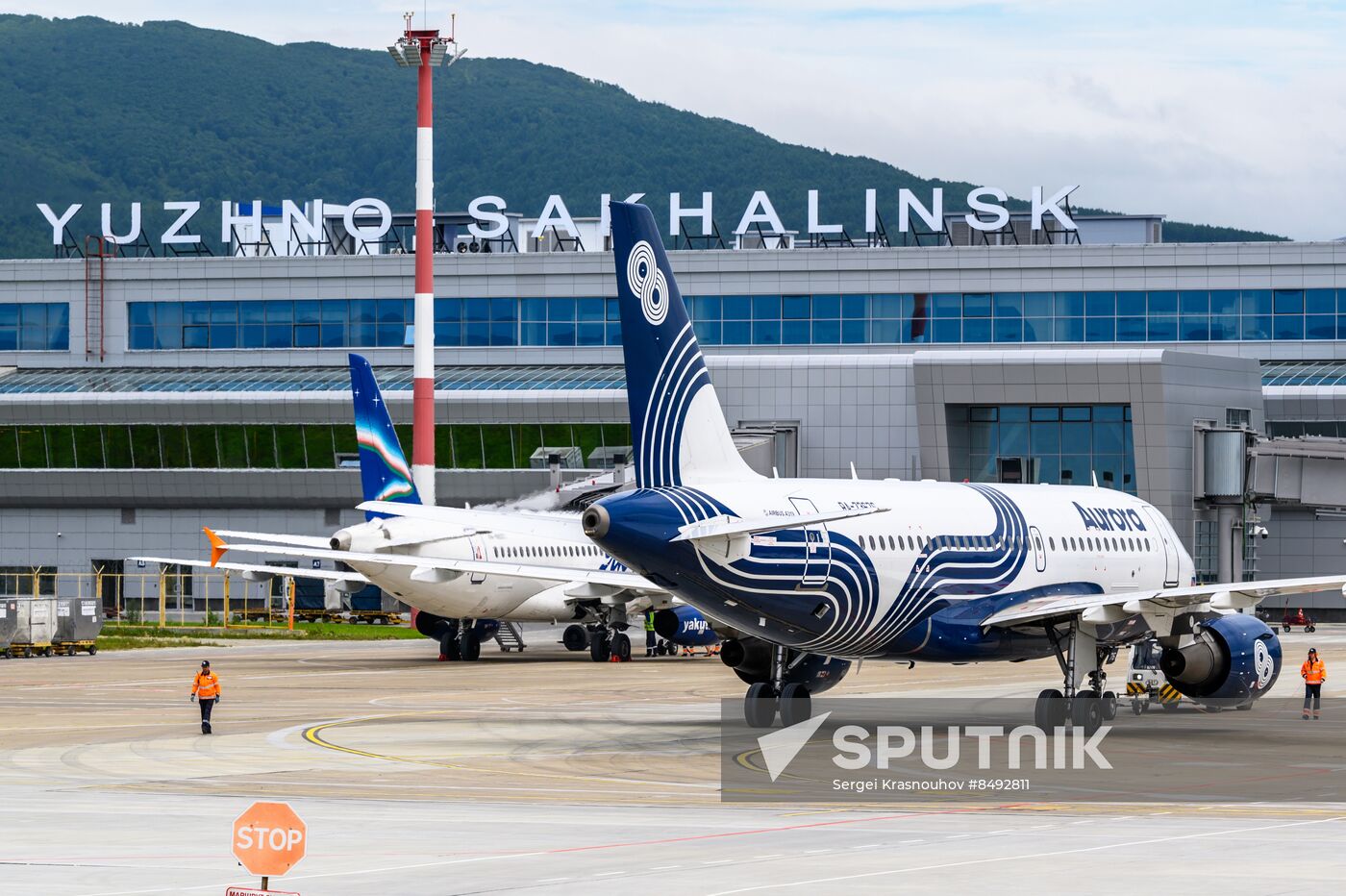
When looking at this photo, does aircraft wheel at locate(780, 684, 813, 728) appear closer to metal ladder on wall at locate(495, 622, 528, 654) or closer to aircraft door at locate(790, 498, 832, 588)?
aircraft door at locate(790, 498, 832, 588)

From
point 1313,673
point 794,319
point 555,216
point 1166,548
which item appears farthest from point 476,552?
point 555,216

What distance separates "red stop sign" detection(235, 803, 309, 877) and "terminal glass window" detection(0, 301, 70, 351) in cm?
9875

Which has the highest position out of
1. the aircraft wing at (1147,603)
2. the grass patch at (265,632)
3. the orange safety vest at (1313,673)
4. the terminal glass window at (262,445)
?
the terminal glass window at (262,445)

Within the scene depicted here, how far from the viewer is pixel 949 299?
321ft

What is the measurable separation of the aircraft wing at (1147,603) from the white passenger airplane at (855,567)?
0.05 m

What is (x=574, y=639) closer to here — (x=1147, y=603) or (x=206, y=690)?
(x=206, y=690)

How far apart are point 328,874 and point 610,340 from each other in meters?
83.1

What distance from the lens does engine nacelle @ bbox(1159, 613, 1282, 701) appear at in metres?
36.2

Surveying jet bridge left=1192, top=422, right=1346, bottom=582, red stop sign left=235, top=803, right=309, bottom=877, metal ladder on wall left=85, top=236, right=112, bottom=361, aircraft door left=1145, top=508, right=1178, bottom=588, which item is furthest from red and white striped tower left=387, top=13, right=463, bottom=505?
red stop sign left=235, top=803, right=309, bottom=877

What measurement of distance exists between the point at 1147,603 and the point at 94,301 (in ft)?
278

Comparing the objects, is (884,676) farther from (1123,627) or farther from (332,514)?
(332,514)

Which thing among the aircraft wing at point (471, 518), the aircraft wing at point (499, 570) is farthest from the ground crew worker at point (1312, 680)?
the aircraft wing at point (471, 518)

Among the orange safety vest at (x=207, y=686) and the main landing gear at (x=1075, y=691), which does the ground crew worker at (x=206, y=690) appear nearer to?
the orange safety vest at (x=207, y=686)

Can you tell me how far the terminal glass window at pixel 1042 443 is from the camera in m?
84.2
